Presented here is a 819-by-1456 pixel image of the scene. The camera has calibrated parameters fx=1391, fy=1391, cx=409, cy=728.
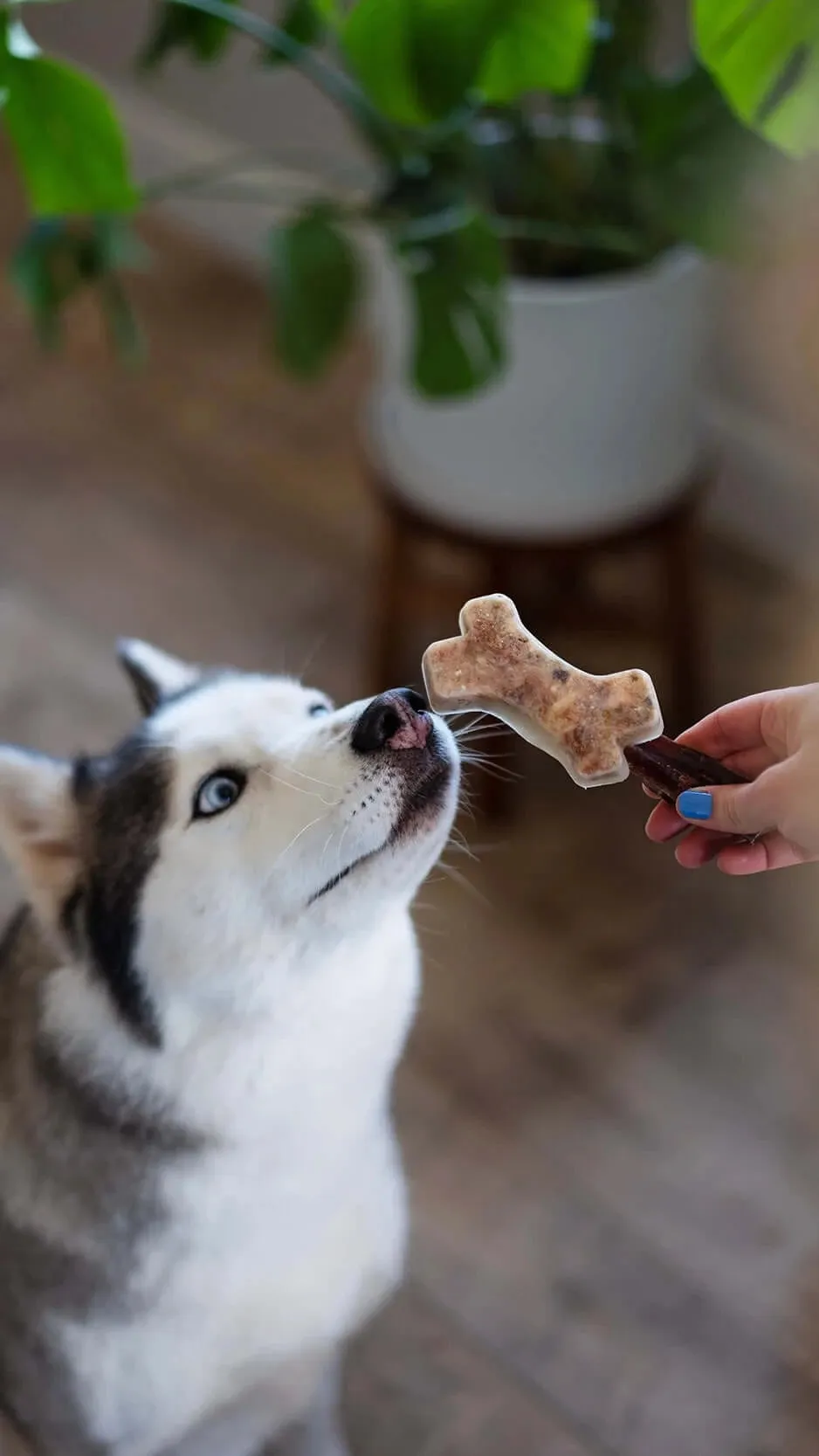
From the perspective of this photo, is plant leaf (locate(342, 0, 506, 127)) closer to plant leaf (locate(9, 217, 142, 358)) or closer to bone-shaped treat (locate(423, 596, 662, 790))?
plant leaf (locate(9, 217, 142, 358))

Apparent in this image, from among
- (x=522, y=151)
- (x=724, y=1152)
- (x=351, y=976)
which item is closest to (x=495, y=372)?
(x=522, y=151)

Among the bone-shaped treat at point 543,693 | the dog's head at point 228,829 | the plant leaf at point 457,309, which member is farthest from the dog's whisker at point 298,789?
the plant leaf at point 457,309

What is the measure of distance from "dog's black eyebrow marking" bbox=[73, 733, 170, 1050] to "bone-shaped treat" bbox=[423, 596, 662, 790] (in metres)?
0.30

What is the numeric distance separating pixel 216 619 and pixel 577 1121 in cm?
111

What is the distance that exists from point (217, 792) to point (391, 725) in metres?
0.16

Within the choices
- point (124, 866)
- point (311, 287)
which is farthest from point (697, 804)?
point (311, 287)

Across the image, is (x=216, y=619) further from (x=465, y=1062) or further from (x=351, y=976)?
(x=351, y=976)

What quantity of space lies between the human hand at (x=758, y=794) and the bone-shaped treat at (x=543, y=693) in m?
0.07

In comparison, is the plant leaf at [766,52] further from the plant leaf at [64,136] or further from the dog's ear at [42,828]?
the dog's ear at [42,828]

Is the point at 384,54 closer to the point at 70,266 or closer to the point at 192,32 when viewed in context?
the point at 192,32

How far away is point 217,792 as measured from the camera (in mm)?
973

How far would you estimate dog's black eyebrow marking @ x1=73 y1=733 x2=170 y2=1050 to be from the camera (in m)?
0.99

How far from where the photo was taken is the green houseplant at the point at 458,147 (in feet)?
3.75

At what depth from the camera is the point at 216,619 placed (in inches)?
95.2
